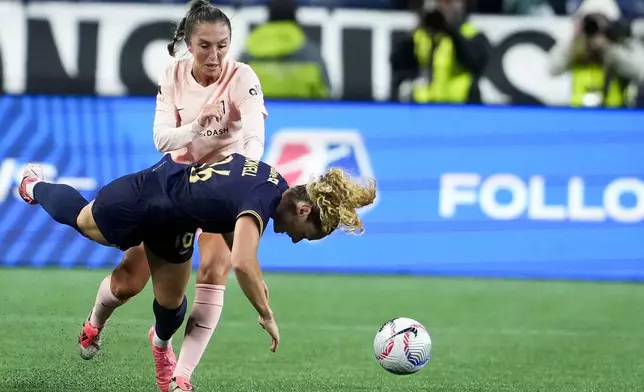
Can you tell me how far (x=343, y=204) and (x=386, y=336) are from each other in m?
0.96

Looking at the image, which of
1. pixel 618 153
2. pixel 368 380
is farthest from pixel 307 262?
pixel 368 380

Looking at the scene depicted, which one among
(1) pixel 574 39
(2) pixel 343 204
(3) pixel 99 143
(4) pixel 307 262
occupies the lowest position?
(4) pixel 307 262

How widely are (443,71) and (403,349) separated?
7091mm

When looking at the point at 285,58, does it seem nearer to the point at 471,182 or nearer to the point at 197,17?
the point at 471,182

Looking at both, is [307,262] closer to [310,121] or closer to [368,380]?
[310,121]

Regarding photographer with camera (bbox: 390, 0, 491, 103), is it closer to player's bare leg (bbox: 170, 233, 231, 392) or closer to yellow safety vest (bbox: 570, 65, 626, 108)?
yellow safety vest (bbox: 570, 65, 626, 108)

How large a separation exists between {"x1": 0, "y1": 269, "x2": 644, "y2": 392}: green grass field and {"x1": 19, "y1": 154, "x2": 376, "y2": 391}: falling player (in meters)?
0.75

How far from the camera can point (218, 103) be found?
6367 mm

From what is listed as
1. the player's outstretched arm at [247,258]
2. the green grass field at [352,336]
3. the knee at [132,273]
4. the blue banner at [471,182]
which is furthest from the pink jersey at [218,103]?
the blue banner at [471,182]

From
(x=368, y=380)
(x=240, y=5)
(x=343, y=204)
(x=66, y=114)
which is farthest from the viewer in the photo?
(x=240, y=5)

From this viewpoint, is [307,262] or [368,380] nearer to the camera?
[368,380]

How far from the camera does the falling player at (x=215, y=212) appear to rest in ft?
17.8

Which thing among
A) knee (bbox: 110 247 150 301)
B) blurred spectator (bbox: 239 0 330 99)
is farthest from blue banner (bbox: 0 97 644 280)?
knee (bbox: 110 247 150 301)

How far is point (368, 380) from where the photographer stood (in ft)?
22.0
